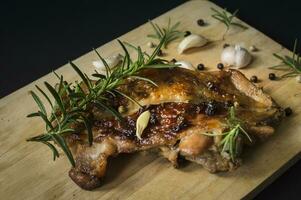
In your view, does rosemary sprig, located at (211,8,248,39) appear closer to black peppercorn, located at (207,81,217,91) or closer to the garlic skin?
the garlic skin

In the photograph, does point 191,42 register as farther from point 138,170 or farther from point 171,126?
point 138,170

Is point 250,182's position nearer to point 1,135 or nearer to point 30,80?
point 1,135

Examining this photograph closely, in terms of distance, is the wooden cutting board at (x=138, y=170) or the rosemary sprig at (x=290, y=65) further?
the rosemary sprig at (x=290, y=65)

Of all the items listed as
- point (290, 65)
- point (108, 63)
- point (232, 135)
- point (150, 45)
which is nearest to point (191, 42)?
point (150, 45)

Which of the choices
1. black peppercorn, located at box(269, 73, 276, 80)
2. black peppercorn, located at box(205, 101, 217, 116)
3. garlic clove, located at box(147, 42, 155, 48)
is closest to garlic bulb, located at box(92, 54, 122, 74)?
garlic clove, located at box(147, 42, 155, 48)

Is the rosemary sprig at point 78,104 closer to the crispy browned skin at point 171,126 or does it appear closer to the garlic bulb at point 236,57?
the crispy browned skin at point 171,126

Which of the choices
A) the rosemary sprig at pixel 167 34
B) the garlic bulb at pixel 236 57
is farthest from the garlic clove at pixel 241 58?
the rosemary sprig at pixel 167 34
